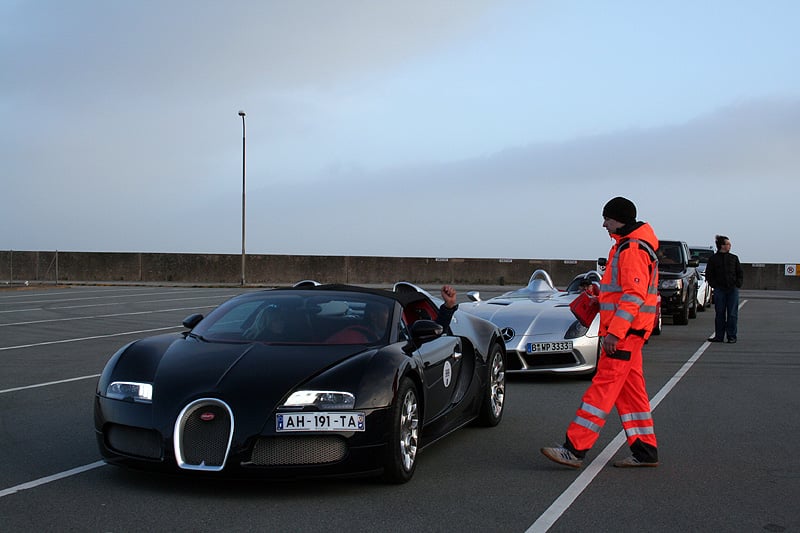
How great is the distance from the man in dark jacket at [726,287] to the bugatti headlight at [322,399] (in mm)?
11853

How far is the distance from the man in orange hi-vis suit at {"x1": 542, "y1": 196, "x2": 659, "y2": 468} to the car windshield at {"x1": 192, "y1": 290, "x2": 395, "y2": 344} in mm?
1445

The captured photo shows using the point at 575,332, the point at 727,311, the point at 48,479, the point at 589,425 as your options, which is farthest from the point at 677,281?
the point at 48,479

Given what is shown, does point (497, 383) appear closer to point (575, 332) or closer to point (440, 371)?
point (440, 371)

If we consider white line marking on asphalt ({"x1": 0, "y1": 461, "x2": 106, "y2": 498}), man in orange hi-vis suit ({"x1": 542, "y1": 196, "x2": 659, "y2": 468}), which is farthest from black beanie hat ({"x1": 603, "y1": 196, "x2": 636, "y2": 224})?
white line marking on asphalt ({"x1": 0, "y1": 461, "x2": 106, "y2": 498})

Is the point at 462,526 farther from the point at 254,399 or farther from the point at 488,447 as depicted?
the point at 488,447

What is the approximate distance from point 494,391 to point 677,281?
13.0 meters

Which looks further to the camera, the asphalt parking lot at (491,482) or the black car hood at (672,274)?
the black car hood at (672,274)

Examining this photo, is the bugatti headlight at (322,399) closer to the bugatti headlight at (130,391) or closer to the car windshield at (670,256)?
the bugatti headlight at (130,391)

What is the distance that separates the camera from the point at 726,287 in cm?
1605

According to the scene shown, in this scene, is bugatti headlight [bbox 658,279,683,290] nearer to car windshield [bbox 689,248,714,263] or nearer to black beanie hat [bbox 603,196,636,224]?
car windshield [bbox 689,248,714,263]

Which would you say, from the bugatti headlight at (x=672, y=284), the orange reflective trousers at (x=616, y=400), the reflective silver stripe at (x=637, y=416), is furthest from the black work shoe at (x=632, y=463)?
the bugatti headlight at (x=672, y=284)

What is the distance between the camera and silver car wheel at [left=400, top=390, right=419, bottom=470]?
5.83 m

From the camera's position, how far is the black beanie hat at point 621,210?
6.54 m

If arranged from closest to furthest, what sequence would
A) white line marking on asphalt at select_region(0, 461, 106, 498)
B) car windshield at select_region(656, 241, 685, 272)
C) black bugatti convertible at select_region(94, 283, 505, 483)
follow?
black bugatti convertible at select_region(94, 283, 505, 483) < white line marking on asphalt at select_region(0, 461, 106, 498) < car windshield at select_region(656, 241, 685, 272)
